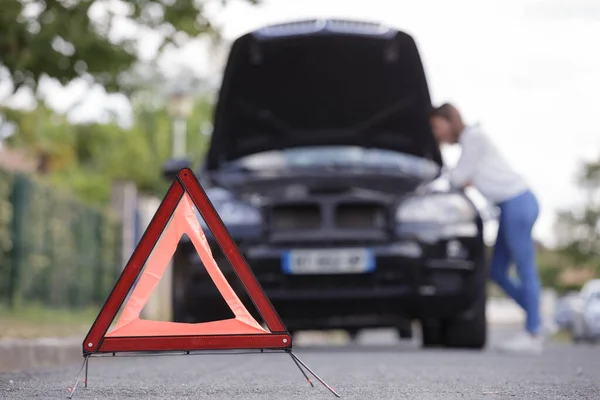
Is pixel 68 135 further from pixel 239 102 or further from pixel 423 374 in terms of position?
pixel 423 374

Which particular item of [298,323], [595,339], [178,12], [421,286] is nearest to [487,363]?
[421,286]

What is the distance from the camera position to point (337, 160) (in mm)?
9047

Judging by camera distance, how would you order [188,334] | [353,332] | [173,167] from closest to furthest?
[188,334] < [173,167] < [353,332]

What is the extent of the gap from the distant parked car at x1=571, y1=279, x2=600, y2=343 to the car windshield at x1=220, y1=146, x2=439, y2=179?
1323cm

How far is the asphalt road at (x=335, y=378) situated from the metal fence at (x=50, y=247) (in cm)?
585

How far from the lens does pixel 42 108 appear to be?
12.5 metres

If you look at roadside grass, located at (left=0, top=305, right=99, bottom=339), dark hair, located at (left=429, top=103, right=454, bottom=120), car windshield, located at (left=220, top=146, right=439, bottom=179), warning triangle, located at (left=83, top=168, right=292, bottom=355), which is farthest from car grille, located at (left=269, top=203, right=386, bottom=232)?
warning triangle, located at (left=83, top=168, right=292, bottom=355)

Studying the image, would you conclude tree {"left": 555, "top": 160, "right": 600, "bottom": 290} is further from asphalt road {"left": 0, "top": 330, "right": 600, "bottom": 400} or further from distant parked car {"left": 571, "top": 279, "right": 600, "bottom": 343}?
asphalt road {"left": 0, "top": 330, "right": 600, "bottom": 400}

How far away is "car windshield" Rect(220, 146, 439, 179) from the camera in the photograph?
896 centimetres

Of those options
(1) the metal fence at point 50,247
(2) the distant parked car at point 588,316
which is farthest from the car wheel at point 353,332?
(2) the distant parked car at point 588,316

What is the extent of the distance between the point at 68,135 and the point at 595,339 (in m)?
10.8

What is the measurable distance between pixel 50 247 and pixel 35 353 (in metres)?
7.51

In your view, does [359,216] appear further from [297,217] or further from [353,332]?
[353,332]

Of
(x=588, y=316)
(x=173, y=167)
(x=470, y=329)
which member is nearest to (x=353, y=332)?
(x=470, y=329)
